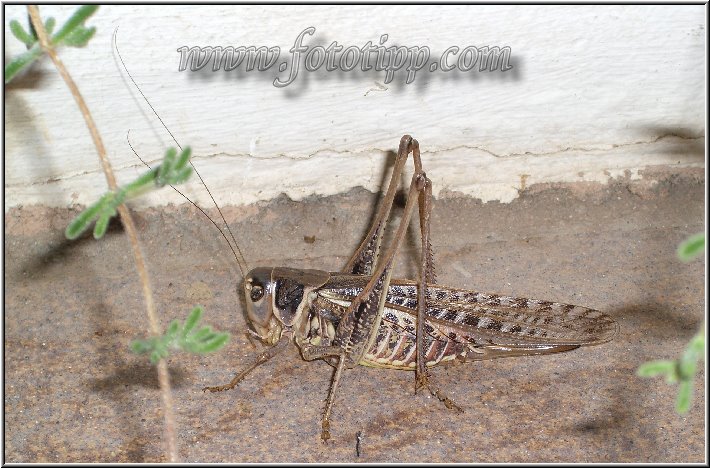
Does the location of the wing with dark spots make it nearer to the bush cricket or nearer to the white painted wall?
the bush cricket

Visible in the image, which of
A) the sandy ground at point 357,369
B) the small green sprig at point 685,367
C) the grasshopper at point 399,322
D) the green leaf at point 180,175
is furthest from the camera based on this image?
the grasshopper at point 399,322

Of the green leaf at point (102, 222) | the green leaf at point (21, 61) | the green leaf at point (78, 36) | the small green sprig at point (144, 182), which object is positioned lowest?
the green leaf at point (102, 222)

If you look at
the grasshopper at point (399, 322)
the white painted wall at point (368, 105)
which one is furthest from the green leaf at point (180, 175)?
the white painted wall at point (368, 105)

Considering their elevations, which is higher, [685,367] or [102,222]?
[102,222]

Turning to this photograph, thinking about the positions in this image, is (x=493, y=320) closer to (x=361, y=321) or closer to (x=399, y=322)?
(x=399, y=322)

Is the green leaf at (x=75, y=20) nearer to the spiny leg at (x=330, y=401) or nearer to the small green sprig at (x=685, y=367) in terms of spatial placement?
the small green sprig at (x=685, y=367)

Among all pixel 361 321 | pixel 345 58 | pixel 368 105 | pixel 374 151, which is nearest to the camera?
pixel 361 321

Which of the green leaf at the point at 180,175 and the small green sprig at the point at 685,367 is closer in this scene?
the small green sprig at the point at 685,367

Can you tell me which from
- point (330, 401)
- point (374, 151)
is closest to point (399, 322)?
point (330, 401)
